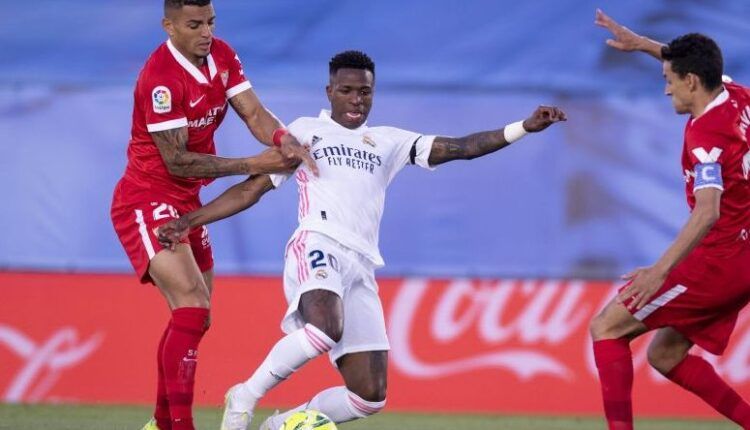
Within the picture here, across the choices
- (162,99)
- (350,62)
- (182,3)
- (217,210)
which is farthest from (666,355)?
(182,3)

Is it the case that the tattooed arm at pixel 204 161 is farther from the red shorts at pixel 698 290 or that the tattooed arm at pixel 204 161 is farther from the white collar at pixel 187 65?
the red shorts at pixel 698 290

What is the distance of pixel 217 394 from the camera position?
10.9 m

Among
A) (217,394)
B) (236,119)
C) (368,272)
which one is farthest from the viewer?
(236,119)

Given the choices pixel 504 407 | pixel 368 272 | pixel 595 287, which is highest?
pixel 368 272

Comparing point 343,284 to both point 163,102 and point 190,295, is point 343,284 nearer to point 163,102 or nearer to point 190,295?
point 190,295

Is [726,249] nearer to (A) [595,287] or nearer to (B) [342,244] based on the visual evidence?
(B) [342,244]

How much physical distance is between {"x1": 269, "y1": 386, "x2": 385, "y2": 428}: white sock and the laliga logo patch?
5.82 feet

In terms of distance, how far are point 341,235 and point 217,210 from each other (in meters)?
0.72

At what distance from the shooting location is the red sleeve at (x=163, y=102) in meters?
7.35

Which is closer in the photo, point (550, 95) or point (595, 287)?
point (595, 287)

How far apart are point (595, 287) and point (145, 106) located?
4.91 m

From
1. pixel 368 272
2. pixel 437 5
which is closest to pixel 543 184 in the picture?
pixel 437 5

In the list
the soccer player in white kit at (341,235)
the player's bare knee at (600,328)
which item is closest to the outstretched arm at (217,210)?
the soccer player in white kit at (341,235)

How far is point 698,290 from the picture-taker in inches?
275
